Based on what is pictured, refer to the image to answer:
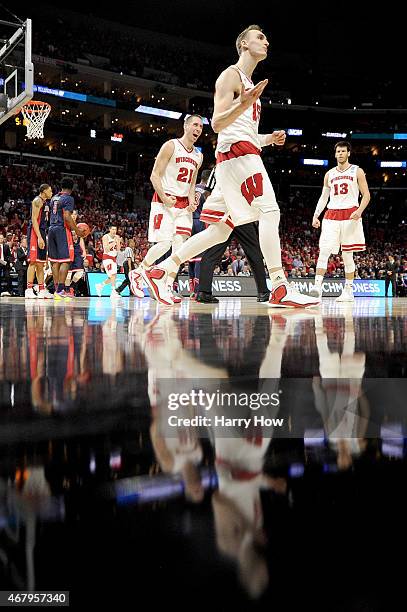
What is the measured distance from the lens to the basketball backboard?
9693 millimetres

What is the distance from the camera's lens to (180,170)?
6.54 metres

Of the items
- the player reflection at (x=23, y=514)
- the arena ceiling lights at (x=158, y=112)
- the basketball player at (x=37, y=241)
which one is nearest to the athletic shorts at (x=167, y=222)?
the basketball player at (x=37, y=241)

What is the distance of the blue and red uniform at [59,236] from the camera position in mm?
8820

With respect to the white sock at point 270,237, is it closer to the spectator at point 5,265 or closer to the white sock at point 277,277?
the white sock at point 277,277

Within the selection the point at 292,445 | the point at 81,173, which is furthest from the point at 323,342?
the point at 81,173

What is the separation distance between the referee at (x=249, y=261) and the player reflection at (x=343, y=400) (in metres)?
4.80

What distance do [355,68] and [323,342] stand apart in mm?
36068

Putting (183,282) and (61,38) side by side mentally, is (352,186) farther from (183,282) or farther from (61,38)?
(61,38)

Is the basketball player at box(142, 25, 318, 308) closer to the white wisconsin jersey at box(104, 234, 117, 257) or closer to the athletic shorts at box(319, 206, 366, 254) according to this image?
the athletic shorts at box(319, 206, 366, 254)

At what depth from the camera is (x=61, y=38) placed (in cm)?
2975

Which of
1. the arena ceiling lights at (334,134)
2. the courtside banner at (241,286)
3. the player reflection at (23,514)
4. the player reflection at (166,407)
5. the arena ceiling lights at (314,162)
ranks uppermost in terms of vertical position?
the arena ceiling lights at (334,134)

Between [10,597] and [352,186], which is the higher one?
[352,186]

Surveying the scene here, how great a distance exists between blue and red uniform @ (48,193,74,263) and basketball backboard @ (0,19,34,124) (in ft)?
7.76

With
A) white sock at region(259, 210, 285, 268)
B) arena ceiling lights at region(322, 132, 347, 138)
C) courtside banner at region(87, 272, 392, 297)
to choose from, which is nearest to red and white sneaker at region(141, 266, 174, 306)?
white sock at region(259, 210, 285, 268)
